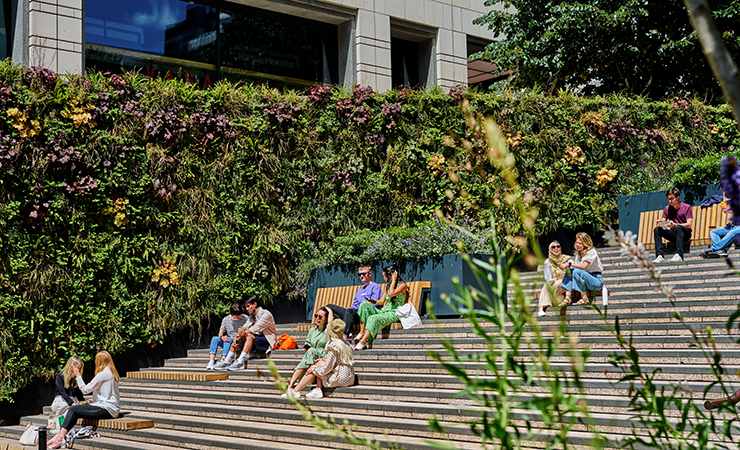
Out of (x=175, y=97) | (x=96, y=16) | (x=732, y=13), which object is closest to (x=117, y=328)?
(x=175, y=97)

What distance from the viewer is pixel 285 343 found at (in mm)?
11016

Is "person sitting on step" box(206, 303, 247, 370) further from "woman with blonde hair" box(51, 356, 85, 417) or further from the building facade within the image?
the building facade

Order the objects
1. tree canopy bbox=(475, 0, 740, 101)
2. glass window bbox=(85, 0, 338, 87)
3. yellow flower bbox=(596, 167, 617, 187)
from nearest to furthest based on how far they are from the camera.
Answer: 1. glass window bbox=(85, 0, 338, 87)
2. yellow flower bbox=(596, 167, 617, 187)
3. tree canopy bbox=(475, 0, 740, 101)

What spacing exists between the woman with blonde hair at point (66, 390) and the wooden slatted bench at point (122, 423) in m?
0.49

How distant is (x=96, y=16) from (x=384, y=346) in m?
8.82

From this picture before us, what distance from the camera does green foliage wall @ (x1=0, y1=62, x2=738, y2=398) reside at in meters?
10.8

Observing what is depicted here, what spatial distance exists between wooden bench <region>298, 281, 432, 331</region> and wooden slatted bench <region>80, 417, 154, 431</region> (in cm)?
315

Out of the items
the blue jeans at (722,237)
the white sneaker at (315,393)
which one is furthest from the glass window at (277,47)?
the blue jeans at (722,237)

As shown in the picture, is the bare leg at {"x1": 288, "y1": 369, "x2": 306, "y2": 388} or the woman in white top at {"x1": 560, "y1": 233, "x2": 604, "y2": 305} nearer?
the bare leg at {"x1": 288, "y1": 369, "x2": 306, "y2": 388}

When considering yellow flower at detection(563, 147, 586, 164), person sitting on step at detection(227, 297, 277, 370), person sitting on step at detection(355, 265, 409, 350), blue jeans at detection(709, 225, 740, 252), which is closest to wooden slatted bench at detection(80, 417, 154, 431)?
person sitting on step at detection(227, 297, 277, 370)

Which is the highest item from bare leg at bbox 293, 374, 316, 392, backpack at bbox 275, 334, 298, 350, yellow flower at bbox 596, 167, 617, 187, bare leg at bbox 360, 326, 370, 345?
yellow flower at bbox 596, 167, 617, 187

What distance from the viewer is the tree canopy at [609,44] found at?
16.5 meters

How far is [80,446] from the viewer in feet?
27.9

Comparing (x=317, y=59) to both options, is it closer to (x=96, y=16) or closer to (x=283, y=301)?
(x=96, y=16)
